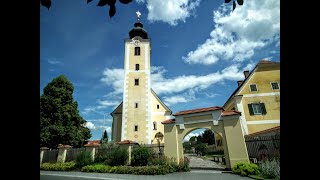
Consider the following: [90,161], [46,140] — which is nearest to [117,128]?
[46,140]

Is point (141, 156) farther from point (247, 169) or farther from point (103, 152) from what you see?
point (247, 169)

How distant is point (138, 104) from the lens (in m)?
28.0

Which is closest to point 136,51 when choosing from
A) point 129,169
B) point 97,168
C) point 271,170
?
point 97,168

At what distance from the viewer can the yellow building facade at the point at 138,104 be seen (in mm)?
26891

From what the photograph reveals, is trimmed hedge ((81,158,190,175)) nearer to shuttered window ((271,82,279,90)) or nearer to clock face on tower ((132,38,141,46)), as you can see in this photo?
shuttered window ((271,82,279,90))

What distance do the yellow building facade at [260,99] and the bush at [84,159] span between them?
1628cm

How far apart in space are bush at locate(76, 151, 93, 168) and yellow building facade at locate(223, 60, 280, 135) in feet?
53.4

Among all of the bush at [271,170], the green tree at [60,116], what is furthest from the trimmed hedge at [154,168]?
the green tree at [60,116]

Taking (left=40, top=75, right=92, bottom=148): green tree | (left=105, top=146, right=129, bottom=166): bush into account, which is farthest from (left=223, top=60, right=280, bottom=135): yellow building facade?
(left=40, top=75, right=92, bottom=148): green tree

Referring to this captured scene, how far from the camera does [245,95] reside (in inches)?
950

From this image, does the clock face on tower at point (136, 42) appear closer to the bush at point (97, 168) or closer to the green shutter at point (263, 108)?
the green shutter at point (263, 108)

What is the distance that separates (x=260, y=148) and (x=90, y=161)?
14143 millimetres
